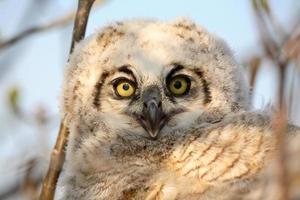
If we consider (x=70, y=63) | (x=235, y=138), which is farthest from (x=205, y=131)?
(x=70, y=63)

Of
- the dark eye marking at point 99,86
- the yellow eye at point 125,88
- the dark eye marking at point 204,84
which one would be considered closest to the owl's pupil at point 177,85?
the dark eye marking at point 204,84

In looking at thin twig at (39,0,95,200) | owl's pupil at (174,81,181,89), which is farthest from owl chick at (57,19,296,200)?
thin twig at (39,0,95,200)

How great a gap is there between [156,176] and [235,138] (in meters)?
0.49

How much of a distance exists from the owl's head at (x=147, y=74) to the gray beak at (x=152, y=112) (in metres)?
0.01

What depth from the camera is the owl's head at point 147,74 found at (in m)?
4.97

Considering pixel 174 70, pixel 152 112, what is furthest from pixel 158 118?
pixel 174 70

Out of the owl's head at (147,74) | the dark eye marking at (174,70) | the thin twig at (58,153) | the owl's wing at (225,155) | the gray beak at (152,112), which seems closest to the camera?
the owl's wing at (225,155)

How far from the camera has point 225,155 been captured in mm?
3648

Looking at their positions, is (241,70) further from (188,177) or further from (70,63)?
(188,177)

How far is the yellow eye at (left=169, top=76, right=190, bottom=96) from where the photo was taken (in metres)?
5.11

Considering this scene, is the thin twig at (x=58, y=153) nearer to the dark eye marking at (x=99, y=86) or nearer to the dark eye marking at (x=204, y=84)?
the dark eye marking at (x=99, y=86)

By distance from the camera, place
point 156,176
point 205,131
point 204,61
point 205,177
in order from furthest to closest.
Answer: point 204,61 → point 205,131 → point 156,176 → point 205,177

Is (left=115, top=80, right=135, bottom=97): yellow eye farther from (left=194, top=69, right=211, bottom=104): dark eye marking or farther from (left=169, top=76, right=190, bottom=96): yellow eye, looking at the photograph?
(left=194, top=69, right=211, bottom=104): dark eye marking

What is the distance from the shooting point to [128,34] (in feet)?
17.3
